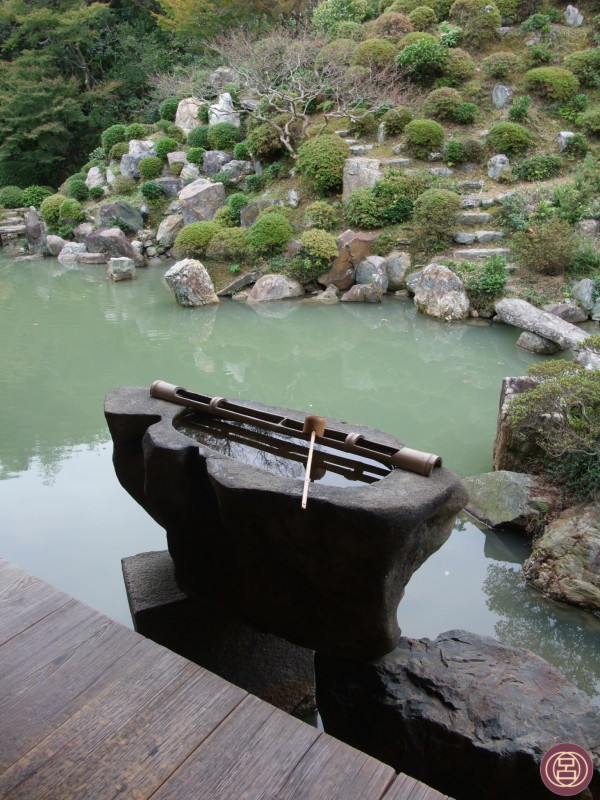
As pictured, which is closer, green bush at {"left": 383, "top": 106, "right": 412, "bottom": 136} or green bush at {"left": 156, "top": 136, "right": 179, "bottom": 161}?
green bush at {"left": 383, "top": 106, "right": 412, "bottom": 136}

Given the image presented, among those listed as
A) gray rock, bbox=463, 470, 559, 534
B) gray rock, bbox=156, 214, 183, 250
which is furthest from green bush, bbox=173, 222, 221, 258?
gray rock, bbox=463, 470, 559, 534

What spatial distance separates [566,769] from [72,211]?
53.0 ft

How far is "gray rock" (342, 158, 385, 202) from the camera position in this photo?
11492 mm

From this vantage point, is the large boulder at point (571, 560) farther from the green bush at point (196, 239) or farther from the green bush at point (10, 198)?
the green bush at point (10, 198)

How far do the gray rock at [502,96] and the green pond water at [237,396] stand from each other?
6.33 m

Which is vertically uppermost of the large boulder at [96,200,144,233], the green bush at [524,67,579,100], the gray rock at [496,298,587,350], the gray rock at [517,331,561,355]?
the green bush at [524,67,579,100]

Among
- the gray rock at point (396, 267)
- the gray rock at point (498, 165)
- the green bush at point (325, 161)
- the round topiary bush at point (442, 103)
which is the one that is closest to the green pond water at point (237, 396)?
the gray rock at point (396, 267)

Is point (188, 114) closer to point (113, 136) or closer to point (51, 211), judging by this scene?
point (113, 136)

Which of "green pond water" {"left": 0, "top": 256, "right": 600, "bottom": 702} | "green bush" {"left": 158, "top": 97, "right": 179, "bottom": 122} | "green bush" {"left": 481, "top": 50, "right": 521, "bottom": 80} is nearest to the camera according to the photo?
"green pond water" {"left": 0, "top": 256, "right": 600, "bottom": 702}

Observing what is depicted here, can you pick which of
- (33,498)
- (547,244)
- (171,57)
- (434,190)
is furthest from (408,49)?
(33,498)

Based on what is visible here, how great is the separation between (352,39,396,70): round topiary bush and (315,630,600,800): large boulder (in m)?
14.5

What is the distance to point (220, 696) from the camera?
157 centimetres

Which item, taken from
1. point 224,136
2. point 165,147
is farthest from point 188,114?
point 224,136

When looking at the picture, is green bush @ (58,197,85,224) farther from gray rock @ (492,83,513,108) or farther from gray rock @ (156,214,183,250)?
gray rock @ (492,83,513,108)
